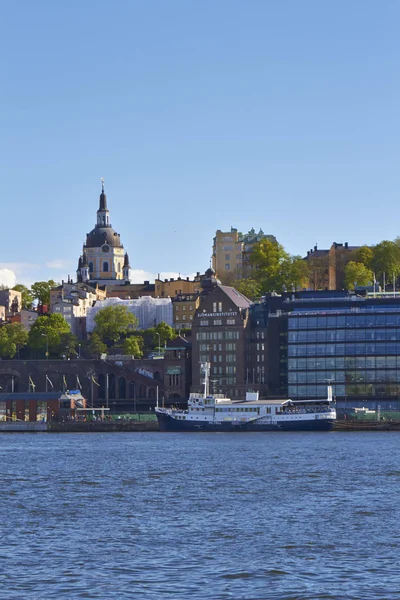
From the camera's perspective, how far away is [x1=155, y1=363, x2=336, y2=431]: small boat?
162875 mm

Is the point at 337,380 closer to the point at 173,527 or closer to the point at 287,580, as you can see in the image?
the point at 173,527

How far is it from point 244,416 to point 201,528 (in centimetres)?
10676

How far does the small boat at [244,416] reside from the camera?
16288 centimetres

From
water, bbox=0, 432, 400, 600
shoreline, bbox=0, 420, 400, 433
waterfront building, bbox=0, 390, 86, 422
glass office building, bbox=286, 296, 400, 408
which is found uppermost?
glass office building, bbox=286, 296, 400, 408

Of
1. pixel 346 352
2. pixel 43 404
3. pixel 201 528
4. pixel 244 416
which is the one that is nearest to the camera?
pixel 201 528

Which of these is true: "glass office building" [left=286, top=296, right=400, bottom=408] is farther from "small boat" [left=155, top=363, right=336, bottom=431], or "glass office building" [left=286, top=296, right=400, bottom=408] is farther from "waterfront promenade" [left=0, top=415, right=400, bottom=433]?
"waterfront promenade" [left=0, top=415, right=400, bottom=433]

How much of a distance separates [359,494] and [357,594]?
29416mm

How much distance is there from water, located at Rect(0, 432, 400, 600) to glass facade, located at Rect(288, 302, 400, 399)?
80.1 m

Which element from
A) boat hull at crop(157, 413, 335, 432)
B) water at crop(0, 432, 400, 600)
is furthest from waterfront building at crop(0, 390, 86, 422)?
water at crop(0, 432, 400, 600)

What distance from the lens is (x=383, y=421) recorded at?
167000mm

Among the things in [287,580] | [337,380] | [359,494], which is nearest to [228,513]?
[359,494]

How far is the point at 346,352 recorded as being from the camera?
18838cm

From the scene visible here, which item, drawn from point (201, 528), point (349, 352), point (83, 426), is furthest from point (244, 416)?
point (201, 528)

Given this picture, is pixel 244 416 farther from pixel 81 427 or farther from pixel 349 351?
pixel 349 351
